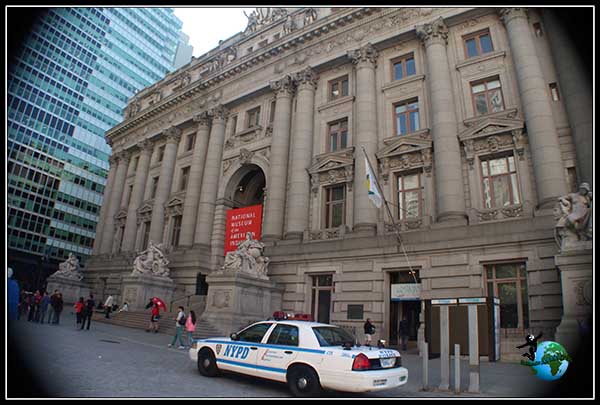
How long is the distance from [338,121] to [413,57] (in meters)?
6.47

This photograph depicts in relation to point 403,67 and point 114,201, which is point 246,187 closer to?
point 403,67

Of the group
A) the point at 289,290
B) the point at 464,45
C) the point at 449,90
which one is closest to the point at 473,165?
the point at 449,90

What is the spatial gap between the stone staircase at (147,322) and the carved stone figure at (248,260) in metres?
3.31

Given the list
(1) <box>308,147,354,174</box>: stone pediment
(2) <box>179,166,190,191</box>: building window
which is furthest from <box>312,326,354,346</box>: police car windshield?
(2) <box>179,166,190,191</box>: building window

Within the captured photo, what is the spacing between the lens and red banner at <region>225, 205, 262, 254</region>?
27.4m

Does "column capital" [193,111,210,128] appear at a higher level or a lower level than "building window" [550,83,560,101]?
higher

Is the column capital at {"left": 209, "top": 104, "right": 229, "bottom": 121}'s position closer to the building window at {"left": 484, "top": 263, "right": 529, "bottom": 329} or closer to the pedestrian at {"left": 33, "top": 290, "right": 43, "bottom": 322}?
the pedestrian at {"left": 33, "top": 290, "right": 43, "bottom": 322}

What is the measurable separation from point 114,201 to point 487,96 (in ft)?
127

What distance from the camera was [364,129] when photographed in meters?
24.2

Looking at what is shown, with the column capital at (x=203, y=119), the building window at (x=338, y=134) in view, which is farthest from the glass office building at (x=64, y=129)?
the building window at (x=338, y=134)

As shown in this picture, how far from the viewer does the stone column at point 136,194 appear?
38562 millimetres

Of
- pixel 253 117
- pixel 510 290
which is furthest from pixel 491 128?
pixel 253 117

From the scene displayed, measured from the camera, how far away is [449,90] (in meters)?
22.2

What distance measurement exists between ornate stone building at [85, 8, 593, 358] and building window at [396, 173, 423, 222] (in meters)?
0.09
